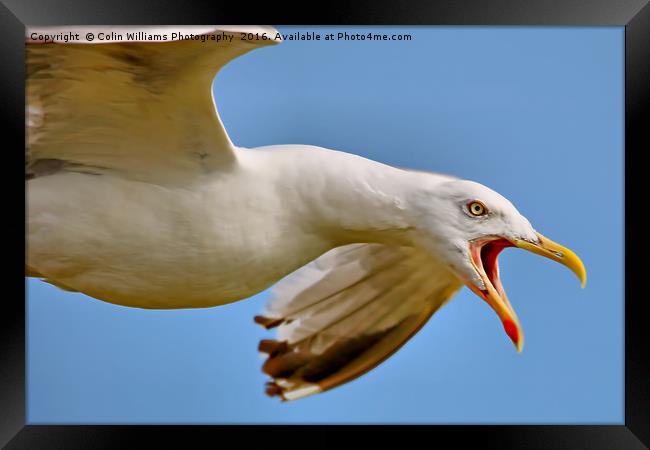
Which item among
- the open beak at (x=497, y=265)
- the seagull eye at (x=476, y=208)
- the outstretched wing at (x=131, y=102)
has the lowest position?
the open beak at (x=497, y=265)

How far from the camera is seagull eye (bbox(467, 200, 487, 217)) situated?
2.71 metres

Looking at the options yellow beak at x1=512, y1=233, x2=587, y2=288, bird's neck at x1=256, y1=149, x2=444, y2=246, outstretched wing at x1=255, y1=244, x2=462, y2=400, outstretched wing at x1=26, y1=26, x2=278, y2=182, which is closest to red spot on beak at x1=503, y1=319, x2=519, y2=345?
yellow beak at x1=512, y1=233, x2=587, y2=288

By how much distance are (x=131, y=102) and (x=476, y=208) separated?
3.70ft

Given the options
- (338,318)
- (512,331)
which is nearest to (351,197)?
(512,331)

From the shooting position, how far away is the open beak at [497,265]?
2.68m

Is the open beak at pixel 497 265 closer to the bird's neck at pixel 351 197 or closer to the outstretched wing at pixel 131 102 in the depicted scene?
the bird's neck at pixel 351 197

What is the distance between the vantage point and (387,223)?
272cm

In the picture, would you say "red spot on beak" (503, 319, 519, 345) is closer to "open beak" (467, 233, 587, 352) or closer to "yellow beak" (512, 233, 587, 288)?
"open beak" (467, 233, 587, 352)

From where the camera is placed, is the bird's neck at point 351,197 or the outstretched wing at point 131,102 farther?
the bird's neck at point 351,197

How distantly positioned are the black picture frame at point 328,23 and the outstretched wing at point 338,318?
1.31 ft

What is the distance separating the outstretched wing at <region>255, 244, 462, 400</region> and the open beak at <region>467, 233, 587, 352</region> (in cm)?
53

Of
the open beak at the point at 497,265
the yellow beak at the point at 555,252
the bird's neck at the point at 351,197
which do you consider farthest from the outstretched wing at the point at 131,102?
the yellow beak at the point at 555,252

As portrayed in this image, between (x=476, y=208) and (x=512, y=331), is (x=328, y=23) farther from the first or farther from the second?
(x=512, y=331)

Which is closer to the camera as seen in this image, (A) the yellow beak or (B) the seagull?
(B) the seagull
